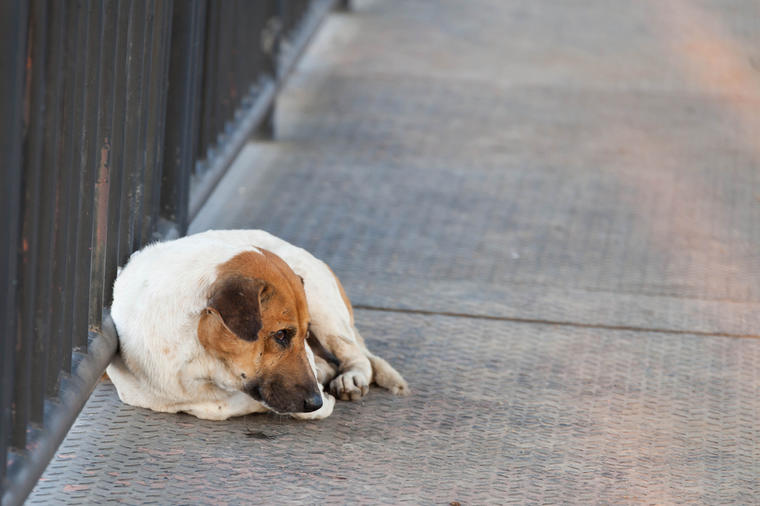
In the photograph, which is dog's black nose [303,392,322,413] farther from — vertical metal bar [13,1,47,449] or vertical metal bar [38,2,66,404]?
vertical metal bar [13,1,47,449]

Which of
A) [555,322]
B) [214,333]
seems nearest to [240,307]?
[214,333]

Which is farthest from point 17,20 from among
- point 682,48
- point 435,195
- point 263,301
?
point 682,48

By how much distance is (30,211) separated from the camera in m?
2.72

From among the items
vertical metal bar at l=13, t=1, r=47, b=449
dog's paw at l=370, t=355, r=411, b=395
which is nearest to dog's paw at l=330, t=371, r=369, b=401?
dog's paw at l=370, t=355, r=411, b=395

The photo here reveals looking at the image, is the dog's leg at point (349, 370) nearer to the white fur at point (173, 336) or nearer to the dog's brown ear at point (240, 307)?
the white fur at point (173, 336)

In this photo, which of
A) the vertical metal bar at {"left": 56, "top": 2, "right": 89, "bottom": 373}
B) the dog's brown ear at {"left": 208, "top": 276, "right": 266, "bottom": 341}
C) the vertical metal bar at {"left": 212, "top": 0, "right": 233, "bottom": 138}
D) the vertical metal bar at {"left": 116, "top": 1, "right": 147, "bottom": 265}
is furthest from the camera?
the vertical metal bar at {"left": 212, "top": 0, "right": 233, "bottom": 138}

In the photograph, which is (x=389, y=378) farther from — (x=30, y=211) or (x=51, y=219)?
(x=30, y=211)

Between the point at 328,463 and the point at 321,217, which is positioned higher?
the point at 328,463

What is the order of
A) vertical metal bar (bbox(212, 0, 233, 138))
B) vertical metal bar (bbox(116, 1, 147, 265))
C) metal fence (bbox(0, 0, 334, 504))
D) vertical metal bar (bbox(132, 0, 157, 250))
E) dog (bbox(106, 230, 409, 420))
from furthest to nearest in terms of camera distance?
1. vertical metal bar (bbox(212, 0, 233, 138))
2. vertical metal bar (bbox(132, 0, 157, 250))
3. vertical metal bar (bbox(116, 1, 147, 265))
4. dog (bbox(106, 230, 409, 420))
5. metal fence (bbox(0, 0, 334, 504))

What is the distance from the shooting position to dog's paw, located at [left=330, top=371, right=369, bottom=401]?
3.82 metres

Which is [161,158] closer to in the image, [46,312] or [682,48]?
[46,312]

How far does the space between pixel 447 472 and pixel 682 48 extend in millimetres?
6190

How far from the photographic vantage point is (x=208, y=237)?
12.4ft

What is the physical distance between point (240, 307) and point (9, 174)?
0.91m
